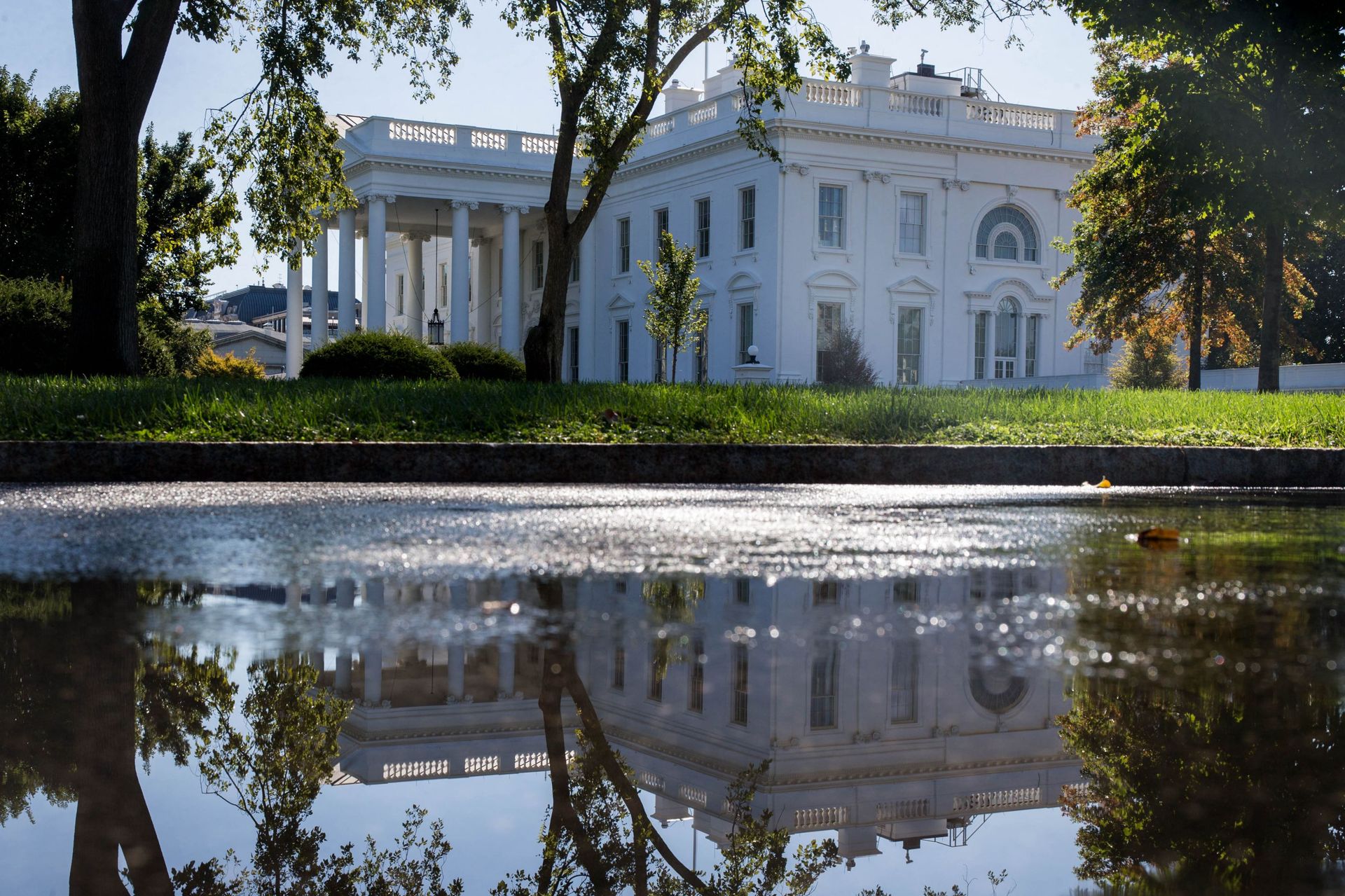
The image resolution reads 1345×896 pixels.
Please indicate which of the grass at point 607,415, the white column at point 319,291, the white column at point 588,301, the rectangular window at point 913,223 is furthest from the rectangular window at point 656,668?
the white column at point 319,291

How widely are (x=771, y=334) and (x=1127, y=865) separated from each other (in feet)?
137

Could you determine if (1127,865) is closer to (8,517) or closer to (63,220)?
(8,517)

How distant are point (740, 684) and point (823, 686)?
0.22 metres

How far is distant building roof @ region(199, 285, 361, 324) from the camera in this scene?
5221 inches

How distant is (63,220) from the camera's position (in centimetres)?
3522

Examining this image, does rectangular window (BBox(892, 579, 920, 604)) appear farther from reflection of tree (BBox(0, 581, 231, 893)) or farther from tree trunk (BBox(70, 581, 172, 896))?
tree trunk (BBox(70, 581, 172, 896))

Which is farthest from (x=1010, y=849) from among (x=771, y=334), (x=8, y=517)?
(x=771, y=334)

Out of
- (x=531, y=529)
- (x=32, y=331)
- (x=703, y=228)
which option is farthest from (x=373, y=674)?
(x=703, y=228)

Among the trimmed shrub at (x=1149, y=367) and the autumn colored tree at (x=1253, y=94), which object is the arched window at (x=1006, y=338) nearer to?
the trimmed shrub at (x=1149, y=367)

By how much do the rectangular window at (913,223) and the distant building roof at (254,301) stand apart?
305ft

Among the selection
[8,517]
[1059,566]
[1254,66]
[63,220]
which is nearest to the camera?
[1059,566]

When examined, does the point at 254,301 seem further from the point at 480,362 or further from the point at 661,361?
the point at 480,362

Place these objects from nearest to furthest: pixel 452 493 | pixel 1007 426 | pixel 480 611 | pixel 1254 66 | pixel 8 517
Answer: pixel 480 611 → pixel 8 517 → pixel 452 493 → pixel 1007 426 → pixel 1254 66

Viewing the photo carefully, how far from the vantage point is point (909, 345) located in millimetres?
45656
